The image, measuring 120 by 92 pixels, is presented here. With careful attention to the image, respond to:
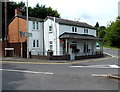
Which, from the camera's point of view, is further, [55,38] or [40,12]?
[40,12]

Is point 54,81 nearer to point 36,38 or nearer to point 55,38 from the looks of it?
point 55,38

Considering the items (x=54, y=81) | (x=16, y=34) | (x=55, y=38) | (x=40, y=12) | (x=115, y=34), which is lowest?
(x=54, y=81)

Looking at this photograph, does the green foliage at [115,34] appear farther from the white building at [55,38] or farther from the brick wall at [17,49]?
the brick wall at [17,49]

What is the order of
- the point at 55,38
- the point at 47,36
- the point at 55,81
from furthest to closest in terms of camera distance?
the point at 47,36 < the point at 55,38 < the point at 55,81

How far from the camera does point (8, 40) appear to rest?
29.1 metres

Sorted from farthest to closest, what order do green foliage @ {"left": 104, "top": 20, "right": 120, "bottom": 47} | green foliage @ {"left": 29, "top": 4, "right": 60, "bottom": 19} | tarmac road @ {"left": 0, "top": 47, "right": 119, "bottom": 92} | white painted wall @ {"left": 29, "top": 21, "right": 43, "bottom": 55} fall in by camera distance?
1. green foliage @ {"left": 104, "top": 20, "right": 120, "bottom": 47}
2. green foliage @ {"left": 29, "top": 4, "right": 60, "bottom": 19}
3. white painted wall @ {"left": 29, "top": 21, "right": 43, "bottom": 55}
4. tarmac road @ {"left": 0, "top": 47, "right": 119, "bottom": 92}

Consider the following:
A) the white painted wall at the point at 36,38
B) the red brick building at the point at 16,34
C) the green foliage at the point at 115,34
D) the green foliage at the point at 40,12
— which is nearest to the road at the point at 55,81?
the white painted wall at the point at 36,38

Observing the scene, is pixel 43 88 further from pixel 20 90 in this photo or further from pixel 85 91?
pixel 85 91

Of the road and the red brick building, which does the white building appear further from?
the road

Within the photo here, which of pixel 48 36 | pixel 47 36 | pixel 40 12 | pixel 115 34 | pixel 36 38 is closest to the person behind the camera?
pixel 36 38

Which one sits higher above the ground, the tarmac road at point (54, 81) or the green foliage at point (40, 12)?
the green foliage at point (40, 12)

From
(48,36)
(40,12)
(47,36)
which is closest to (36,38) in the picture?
(47,36)

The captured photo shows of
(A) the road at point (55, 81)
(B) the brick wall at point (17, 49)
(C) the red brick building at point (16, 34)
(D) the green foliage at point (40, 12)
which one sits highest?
(D) the green foliage at point (40, 12)

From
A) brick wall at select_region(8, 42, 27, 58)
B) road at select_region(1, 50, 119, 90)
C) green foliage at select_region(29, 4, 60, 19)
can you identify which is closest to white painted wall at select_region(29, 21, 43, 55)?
brick wall at select_region(8, 42, 27, 58)
